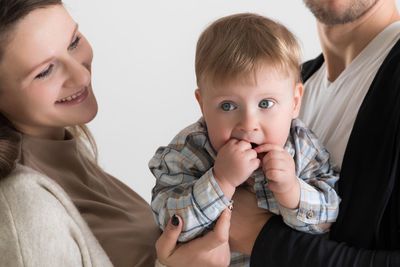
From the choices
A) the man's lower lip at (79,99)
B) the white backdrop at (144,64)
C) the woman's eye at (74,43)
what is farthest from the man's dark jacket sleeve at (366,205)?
the white backdrop at (144,64)

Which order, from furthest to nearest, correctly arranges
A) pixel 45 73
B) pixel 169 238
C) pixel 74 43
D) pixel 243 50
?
pixel 74 43
pixel 45 73
pixel 169 238
pixel 243 50

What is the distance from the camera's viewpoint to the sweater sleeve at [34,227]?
171 centimetres

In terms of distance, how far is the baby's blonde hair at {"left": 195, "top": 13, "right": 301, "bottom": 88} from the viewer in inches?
65.9

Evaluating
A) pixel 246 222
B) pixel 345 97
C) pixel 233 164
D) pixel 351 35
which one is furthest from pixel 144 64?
pixel 233 164

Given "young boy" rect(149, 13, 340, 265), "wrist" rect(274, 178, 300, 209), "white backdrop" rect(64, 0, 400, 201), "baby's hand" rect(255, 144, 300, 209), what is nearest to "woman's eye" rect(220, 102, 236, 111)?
"young boy" rect(149, 13, 340, 265)

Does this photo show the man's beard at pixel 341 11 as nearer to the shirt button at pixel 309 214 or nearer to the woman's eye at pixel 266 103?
the woman's eye at pixel 266 103

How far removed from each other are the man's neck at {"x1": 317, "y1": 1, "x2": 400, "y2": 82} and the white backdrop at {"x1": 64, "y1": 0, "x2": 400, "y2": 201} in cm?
152

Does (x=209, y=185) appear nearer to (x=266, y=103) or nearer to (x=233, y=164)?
(x=233, y=164)

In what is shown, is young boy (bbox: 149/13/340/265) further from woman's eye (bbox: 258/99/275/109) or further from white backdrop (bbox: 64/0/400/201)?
white backdrop (bbox: 64/0/400/201)

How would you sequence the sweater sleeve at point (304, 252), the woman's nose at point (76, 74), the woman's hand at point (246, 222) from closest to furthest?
the sweater sleeve at point (304, 252) → the woman's hand at point (246, 222) → the woman's nose at point (76, 74)

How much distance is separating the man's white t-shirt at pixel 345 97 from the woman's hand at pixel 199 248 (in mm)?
329

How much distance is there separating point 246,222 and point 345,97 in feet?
1.39

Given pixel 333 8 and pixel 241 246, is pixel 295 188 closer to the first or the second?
pixel 241 246

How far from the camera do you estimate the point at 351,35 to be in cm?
208
